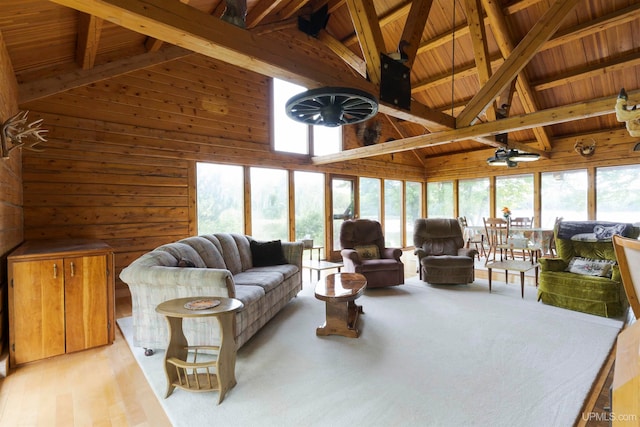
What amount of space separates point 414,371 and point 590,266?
3030mm

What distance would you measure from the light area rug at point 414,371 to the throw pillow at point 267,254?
2.66 ft

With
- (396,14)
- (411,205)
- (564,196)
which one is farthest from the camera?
(411,205)

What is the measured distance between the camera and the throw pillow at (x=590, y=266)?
3.61 meters

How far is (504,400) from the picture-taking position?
2.01m

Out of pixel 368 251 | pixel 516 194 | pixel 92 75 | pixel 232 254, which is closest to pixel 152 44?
pixel 92 75

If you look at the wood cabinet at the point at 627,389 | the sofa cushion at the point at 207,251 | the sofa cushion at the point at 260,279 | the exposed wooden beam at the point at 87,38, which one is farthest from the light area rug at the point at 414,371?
the exposed wooden beam at the point at 87,38

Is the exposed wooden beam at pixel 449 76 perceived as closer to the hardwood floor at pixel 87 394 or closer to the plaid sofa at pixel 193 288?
the hardwood floor at pixel 87 394

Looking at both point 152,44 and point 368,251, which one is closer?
point 152,44

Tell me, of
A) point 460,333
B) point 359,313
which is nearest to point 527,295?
point 460,333

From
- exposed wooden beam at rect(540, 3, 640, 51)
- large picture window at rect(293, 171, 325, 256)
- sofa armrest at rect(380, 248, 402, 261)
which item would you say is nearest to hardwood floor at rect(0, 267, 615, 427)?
sofa armrest at rect(380, 248, 402, 261)

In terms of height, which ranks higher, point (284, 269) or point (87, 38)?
point (87, 38)

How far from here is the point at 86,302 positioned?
2.75 metres

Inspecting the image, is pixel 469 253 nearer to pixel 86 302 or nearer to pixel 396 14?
pixel 396 14

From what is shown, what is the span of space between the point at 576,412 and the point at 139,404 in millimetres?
2823
